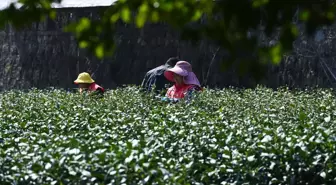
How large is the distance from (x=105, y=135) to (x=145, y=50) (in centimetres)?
1123

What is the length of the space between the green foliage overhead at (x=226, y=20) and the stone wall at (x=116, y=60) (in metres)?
11.9

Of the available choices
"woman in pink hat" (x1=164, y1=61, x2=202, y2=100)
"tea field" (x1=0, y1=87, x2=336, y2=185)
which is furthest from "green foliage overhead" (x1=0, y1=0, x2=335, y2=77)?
"woman in pink hat" (x1=164, y1=61, x2=202, y2=100)

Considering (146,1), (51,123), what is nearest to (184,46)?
(51,123)

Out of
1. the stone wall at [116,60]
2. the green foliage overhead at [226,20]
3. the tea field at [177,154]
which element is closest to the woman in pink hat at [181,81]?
the tea field at [177,154]

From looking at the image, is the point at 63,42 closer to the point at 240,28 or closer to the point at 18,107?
the point at 18,107

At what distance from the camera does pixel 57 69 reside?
19.5 meters

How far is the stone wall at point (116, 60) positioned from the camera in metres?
16.3

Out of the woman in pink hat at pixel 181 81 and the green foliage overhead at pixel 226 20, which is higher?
the green foliage overhead at pixel 226 20

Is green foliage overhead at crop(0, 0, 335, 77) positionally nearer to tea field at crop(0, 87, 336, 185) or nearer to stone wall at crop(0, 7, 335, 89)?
tea field at crop(0, 87, 336, 185)

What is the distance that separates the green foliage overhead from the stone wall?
11.9m

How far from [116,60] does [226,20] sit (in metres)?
14.7

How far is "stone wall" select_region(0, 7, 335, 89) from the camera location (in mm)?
16312

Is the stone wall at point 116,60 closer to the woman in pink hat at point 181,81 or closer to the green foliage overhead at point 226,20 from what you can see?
the woman in pink hat at point 181,81

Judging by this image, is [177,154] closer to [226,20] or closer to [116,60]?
[226,20]
